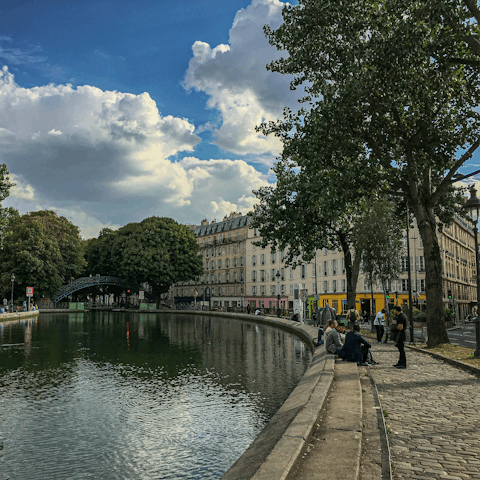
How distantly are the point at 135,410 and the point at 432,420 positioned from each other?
652 centimetres

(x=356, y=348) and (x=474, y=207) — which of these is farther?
(x=474, y=207)

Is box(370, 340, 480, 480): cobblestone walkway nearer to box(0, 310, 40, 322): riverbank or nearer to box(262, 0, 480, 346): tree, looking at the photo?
box(262, 0, 480, 346): tree

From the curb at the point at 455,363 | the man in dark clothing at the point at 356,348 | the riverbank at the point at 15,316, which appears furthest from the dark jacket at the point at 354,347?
the riverbank at the point at 15,316

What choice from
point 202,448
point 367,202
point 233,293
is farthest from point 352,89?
point 233,293

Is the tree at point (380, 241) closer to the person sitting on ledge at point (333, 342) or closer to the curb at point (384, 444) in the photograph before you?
the person sitting on ledge at point (333, 342)

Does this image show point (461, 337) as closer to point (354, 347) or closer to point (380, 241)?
point (380, 241)

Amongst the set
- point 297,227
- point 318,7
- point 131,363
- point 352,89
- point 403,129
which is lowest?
point 131,363

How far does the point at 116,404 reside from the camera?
1132 cm

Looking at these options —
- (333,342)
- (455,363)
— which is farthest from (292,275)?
(455,363)

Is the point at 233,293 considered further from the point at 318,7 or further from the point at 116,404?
the point at 116,404

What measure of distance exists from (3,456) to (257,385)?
7.21 meters

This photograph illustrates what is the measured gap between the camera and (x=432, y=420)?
→ 7484 mm

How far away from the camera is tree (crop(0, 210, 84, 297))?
208 ft

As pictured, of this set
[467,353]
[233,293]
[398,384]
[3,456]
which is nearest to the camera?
[3,456]
